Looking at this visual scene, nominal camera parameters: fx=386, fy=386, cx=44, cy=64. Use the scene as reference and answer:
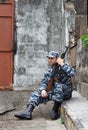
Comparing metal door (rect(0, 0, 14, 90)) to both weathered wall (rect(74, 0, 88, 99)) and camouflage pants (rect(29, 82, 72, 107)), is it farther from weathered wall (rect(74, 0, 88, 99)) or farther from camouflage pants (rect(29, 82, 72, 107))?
camouflage pants (rect(29, 82, 72, 107))

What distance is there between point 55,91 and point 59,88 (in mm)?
99

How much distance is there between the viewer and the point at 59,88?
297 inches

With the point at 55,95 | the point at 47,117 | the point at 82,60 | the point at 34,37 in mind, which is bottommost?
the point at 47,117

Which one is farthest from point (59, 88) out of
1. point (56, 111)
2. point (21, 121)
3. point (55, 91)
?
point (21, 121)

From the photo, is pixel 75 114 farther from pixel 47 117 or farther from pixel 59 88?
pixel 47 117

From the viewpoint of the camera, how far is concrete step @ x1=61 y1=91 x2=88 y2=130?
544cm

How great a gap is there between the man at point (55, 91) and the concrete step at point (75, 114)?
0.20 metres

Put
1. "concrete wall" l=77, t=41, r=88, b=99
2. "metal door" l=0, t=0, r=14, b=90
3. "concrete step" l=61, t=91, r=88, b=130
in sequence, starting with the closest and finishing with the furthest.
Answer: "concrete step" l=61, t=91, r=88, b=130 → "concrete wall" l=77, t=41, r=88, b=99 → "metal door" l=0, t=0, r=14, b=90

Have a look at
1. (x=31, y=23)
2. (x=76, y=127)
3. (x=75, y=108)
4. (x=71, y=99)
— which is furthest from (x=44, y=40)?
(x=76, y=127)

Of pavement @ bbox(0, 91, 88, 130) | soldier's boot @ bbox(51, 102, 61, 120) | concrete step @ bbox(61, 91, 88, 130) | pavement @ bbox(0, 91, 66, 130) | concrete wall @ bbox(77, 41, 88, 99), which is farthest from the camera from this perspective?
concrete wall @ bbox(77, 41, 88, 99)

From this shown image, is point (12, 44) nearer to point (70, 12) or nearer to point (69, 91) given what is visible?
point (70, 12)

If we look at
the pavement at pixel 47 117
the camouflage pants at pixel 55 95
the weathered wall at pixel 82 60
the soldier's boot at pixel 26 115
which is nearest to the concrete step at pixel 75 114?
the pavement at pixel 47 117

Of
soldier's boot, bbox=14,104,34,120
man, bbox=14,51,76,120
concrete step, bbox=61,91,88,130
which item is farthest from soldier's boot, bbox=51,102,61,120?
soldier's boot, bbox=14,104,34,120

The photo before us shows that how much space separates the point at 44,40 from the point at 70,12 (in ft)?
3.78
